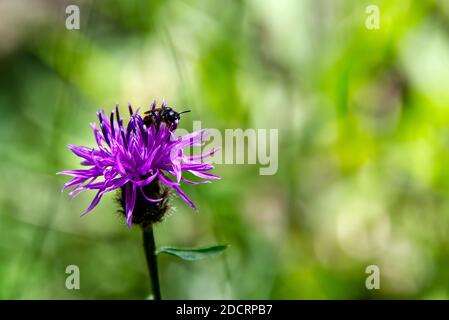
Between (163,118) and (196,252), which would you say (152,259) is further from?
(163,118)

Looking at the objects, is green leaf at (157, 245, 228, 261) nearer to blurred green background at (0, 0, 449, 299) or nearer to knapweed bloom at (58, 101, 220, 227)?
knapweed bloom at (58, 101, 220, 227)

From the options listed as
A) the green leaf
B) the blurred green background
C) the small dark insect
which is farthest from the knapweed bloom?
the blurred green background

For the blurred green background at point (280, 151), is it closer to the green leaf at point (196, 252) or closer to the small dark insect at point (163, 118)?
the green leaf at point (196, 252)

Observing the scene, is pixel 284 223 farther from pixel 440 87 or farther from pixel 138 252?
pixel 440 87

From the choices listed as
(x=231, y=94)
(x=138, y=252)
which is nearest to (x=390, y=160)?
(x=231, y=94)

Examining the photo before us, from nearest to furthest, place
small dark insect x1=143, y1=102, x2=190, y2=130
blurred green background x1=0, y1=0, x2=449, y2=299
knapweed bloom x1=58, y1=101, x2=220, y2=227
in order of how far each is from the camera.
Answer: knapweed bloom x1=58, y1=101, x2=220, y2=227
small dark insect x1=143, y1=102, x2=190, y2=130
blurred green background x1=0, y1=0, x2=449, y2=299

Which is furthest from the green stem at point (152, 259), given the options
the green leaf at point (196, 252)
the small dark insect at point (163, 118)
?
the small dark insect at point (163, 118)
